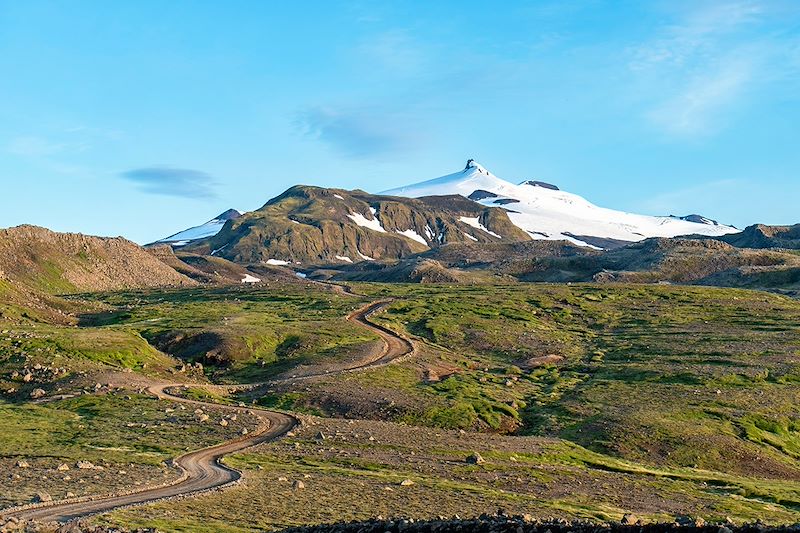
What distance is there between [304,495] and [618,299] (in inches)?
4142

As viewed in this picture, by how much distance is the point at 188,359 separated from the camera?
272 feet

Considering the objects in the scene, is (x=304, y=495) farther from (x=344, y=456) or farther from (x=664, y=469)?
(x=664, y=469)

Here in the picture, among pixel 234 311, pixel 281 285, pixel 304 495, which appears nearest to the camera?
pixel 304 495

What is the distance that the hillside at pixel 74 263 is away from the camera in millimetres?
141750

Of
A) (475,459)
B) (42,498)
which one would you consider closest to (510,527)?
(42,498)

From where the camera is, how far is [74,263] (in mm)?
157500

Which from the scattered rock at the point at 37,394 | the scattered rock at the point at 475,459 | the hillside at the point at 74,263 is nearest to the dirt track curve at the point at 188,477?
the scattered rock at the point at 37,394

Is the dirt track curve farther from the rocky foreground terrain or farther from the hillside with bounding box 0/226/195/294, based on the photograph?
the hillside with bounding box 0/226/195/294

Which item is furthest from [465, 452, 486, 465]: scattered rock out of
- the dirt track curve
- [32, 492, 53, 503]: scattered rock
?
[32, 492, 53, 503]: scattered rock

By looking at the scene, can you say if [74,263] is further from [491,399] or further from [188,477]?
[188,477]

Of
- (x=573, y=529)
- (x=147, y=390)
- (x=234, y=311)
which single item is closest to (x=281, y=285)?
(x=234, y=311)

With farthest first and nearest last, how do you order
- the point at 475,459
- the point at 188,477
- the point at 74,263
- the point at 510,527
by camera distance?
the point at 74,263
the point at 475,459
the point at 188,477
the point at 510,527

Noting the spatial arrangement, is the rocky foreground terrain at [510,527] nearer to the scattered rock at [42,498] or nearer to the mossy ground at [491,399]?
the mossy ground at [491,399]

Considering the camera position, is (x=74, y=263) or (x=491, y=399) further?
(x=74, y=263)
